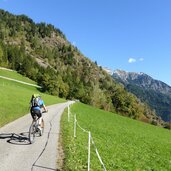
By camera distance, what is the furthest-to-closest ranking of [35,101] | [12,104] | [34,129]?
[12,104]
[35,101]
[34,129]

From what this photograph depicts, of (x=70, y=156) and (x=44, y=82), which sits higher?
(x=44, y=82)

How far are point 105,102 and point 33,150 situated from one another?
147 m

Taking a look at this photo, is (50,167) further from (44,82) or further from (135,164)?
(44,82)

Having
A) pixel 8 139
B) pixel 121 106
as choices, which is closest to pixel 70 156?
pixel 8 139

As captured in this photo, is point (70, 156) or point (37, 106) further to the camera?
point (37, 106)

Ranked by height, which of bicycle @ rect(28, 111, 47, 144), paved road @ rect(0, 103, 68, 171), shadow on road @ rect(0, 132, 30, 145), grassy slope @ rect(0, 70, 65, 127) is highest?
grassy slope @ rect(0, 70, 65, 127)

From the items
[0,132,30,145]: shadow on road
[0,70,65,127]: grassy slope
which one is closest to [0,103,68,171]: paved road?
[0,132,30,145]: shadow on road

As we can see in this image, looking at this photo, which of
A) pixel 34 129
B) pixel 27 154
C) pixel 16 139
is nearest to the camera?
pixel 27 154

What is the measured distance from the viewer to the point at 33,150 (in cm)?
1769

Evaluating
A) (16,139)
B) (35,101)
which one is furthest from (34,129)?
(35,101)

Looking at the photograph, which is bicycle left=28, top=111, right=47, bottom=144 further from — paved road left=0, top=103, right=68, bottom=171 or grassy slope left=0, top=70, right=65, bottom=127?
grassy slope left=0, top=70, right=65, bottom=127

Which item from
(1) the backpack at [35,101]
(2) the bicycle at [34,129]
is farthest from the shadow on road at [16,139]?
(1) the backpack at [35,101]

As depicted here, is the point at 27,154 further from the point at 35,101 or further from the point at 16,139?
the point at 35,101

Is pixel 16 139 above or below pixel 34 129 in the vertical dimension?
below
